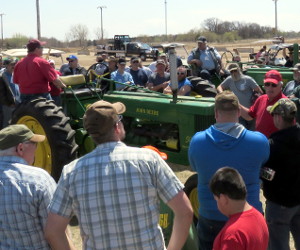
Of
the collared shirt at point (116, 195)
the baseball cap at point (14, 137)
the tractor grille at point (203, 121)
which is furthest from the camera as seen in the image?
the tractor grille at point (203, 121)

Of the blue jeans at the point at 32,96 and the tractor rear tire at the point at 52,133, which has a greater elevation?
the blue jeans at the point at 32,96

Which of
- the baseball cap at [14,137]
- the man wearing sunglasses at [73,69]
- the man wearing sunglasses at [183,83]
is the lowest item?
the baseball cap at [14,137]

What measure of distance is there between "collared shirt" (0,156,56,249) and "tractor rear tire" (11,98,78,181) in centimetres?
290

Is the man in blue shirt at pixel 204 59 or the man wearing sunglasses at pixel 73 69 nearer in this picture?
the man wearing sunglasses at pixel 73 69

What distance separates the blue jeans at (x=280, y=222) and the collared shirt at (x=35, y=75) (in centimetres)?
351

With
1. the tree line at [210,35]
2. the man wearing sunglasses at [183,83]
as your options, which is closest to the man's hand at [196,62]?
the man wearing sunglasses at [183,83]

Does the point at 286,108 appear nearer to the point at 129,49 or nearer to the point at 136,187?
the point at 136,187

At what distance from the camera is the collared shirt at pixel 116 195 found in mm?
2197

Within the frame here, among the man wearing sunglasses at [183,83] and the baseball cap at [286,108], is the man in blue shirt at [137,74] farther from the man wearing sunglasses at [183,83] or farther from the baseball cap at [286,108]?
the baseball cap at [286,108]

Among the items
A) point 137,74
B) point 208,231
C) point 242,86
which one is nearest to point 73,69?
point 137,74

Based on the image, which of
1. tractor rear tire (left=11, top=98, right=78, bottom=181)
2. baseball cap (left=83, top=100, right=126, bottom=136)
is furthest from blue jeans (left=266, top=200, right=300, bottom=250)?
tractor rear tire (left=11, top=98, right=78, bottom=181)

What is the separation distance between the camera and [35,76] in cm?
593

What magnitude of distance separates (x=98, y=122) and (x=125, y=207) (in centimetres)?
43

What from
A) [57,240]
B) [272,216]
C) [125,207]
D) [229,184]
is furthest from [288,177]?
[57,240]
